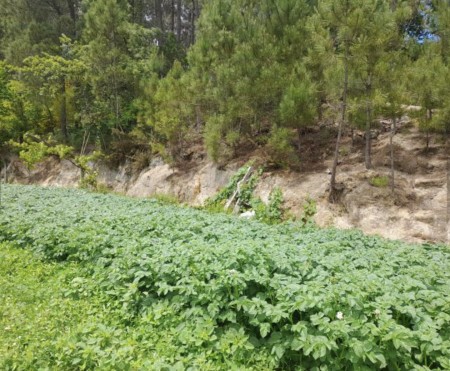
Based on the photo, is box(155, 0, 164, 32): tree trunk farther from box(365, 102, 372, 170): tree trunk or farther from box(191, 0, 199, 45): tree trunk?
box(365, 102, 372, 170): tree trunk

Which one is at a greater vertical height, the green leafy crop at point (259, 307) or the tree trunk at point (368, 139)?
the tree trunk at point (368, 139)

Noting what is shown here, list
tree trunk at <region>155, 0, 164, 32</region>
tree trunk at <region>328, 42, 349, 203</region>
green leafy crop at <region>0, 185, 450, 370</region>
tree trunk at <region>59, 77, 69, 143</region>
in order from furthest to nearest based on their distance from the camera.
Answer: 1. tree trunk at <region>155, 0, 164, 32</region>
2. tree trunk at <region>59, 77, 69, 143</region>
3. tree trunk at <region>328, 42, 349, 203</region>
4. green leafy crop at <region>0, 185, 450, 370</region>

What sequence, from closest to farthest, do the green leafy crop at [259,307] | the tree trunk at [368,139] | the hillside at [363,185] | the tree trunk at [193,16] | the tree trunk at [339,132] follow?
the green leafy crop at [259,307] < the hillside at [363,185] < the tree trunk at [339,132] < the tree trunk at [368,139] < the tree trunk at [193,16]

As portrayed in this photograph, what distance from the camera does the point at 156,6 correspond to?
82.5ft

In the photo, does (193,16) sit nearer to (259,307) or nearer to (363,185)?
(363,185)

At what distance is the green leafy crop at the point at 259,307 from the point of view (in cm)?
226

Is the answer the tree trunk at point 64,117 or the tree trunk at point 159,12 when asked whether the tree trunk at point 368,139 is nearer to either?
the tree trunk at point 64,117

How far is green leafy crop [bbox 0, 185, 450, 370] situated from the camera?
7.41ft

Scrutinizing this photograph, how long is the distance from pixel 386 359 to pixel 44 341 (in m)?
2.71

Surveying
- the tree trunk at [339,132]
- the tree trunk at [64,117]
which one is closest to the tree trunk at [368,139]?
the tree trunk at [339,132]

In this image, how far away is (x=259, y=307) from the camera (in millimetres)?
2631

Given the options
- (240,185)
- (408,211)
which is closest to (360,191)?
(408,211)

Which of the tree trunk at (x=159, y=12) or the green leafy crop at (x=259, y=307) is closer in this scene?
the green leafy crop at (x=259, y=307)

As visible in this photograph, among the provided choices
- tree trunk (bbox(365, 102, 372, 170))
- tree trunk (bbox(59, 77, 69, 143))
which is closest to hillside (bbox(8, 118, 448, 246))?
tree trunk (bbox(365, 102, 372, 170))
